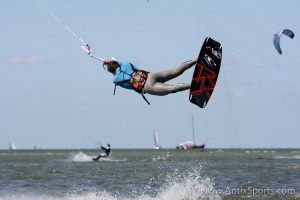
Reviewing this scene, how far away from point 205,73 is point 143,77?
116 centimetres

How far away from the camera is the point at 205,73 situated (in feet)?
40.7

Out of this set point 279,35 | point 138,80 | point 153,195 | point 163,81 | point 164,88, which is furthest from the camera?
point 279,35

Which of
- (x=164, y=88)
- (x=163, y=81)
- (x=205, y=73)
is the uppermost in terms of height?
(x=205, y=73)

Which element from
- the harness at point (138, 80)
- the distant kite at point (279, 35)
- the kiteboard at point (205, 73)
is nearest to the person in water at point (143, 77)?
the harness at point (138, 80)

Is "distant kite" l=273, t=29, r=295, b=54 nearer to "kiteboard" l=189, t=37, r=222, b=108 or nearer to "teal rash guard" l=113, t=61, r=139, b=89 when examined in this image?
"kiteboard" l=189, t=37, r=222, b=108

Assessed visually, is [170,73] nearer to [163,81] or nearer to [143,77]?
[163,81]

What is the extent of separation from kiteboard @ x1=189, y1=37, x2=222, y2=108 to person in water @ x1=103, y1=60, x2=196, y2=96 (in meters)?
0.19

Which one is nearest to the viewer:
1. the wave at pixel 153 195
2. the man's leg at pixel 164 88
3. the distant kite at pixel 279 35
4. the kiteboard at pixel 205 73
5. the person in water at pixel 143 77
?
the man's leg at pixel 164 88

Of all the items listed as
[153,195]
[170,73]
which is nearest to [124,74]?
[170,73]

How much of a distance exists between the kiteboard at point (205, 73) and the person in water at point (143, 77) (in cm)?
19

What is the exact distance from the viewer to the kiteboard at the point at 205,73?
12258mm

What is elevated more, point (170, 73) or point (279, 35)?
point (279, 35)

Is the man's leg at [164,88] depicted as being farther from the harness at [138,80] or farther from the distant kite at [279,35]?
the distant kite at [279,35]

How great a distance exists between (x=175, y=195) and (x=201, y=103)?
6229 millimetres
